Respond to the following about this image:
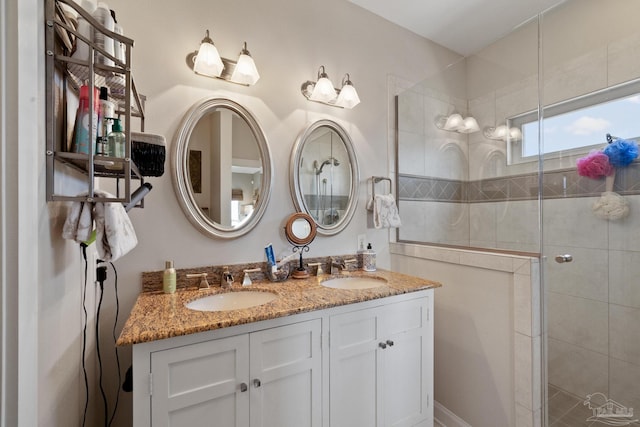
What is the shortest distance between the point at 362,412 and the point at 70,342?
3.96 ft

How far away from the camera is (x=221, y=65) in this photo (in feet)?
4.84

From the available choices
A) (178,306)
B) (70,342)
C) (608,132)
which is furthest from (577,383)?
(70,342)

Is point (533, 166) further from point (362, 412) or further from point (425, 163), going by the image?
point (362, 412)

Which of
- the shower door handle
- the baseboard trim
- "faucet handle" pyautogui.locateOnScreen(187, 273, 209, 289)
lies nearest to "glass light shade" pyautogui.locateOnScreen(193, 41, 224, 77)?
"faucet handle" pyautogui.locateOnScreen(187, 273, 209, 289)

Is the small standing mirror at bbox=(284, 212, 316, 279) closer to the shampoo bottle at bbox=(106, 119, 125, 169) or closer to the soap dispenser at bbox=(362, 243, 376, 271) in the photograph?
the soap dispenser at bbox=(362, 243, 376, 271)

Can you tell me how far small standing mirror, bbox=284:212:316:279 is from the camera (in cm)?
171

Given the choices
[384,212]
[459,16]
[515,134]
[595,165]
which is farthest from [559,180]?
[459,16]

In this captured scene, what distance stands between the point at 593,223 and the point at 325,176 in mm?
1609

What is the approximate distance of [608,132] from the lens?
1.64 metres

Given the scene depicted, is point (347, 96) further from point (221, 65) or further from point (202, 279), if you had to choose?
point (202, 279)

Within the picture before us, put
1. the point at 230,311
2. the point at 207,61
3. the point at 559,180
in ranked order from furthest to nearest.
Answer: the point at 559,180
the point at 207,61
the point at 230,311

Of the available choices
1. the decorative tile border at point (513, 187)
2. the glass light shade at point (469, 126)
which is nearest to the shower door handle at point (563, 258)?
the decorative tile border at point (513, 187)

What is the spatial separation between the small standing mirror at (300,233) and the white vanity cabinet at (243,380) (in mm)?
528

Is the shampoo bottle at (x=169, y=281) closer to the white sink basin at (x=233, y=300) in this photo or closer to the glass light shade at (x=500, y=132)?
the white sink basin at (x=233, y=300)
